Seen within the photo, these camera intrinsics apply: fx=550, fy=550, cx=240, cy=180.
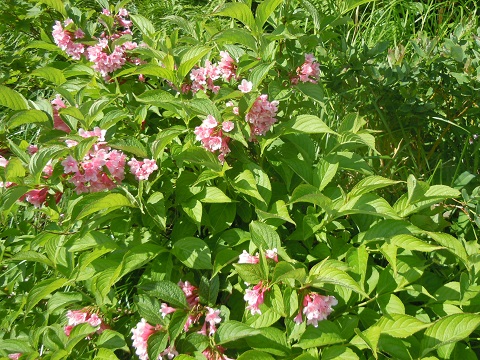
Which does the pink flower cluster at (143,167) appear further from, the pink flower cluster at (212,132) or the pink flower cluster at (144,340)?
the pink flower cluster at (144,340)

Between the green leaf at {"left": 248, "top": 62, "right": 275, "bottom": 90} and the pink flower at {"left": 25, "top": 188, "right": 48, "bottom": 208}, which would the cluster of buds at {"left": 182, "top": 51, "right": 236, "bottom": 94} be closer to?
the green leaf at {"left": 248, "top": 62, "right": 275, "bottom": 90}

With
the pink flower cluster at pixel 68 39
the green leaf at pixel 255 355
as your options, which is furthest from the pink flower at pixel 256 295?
the pink flower cluster at pixel 68 39

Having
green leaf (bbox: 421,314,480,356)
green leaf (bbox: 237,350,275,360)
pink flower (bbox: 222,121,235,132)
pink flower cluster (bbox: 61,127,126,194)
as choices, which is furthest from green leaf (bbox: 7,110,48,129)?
green leaf (bbox: 421,314,480,356)

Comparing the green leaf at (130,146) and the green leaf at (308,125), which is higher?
the green leaf at (308,125)

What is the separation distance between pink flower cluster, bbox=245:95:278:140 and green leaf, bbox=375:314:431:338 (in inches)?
23.2

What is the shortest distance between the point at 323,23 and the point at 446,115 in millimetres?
908

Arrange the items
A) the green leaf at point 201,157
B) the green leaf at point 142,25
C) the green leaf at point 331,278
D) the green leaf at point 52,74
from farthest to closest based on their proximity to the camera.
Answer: the green leaf at point 142,25 → the green leaf at point 52,74 → the green leaf at point 201,157 → the green leaf at point 331,278

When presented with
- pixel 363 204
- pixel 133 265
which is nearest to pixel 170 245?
pixel 133 265

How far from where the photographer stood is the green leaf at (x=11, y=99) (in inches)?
59.2

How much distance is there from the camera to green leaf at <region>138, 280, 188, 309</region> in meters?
1.43

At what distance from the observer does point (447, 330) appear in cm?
125

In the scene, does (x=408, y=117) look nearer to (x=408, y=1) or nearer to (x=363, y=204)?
(x=363, y=204)

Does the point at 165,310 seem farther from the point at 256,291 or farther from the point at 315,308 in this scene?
the point at 315,308

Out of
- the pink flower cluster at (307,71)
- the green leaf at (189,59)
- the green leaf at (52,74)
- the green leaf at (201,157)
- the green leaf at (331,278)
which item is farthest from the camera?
the green leaf at (52,74)
